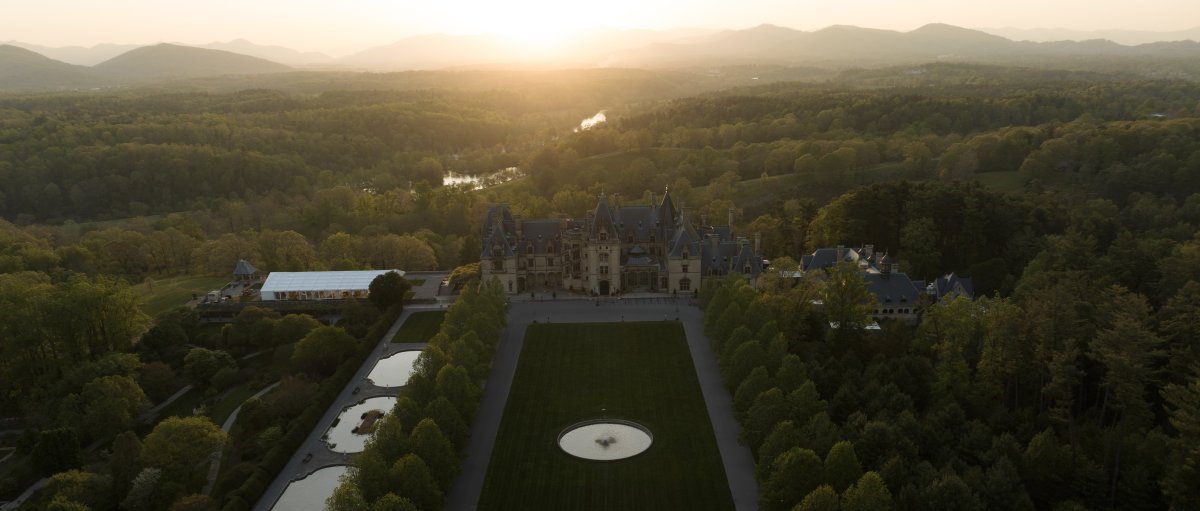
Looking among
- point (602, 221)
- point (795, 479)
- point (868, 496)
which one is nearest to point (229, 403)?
point (602, 221)

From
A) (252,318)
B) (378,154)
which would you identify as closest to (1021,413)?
(252,318)

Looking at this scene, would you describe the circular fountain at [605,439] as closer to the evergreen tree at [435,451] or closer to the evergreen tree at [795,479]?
the evergreen tree at [435,451]

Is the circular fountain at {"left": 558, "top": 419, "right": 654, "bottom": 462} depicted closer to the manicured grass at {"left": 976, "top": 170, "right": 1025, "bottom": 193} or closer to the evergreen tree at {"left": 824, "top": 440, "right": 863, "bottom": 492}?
the evergreen tree at {"left": 824, "top": 440, "right": 863, "bottom": 492}

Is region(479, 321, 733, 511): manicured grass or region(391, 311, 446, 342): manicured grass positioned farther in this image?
region(391, 311, 446, 342): manicured grass

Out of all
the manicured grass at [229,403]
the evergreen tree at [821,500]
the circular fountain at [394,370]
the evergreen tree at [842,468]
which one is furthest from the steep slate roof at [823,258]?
the manicured grass at [229,403]

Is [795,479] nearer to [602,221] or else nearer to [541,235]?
[602,221]

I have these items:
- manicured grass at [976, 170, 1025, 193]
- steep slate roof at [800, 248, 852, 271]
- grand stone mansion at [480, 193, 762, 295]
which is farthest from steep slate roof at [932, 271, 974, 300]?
manicured grass at [976, 170, 1025, 193]
